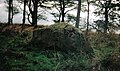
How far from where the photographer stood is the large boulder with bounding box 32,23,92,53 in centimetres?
1277

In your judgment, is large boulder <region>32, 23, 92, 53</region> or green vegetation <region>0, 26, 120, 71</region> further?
large boulder <region>32, 23, 92, 53</region>

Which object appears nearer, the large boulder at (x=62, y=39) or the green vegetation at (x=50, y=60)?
the green vegetation at (x=50, y=60)

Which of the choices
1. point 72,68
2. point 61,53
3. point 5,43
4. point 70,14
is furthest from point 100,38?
point 70,14

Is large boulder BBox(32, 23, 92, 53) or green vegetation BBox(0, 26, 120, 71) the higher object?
large boulder BBox(32, 23, 92, 53)

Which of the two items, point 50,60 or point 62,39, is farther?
point 62,39

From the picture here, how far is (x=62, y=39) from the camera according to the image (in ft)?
42.5

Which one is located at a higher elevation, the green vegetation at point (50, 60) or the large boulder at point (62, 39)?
the large boulder at point (62, 39)

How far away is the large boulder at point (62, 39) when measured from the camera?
41.9 feet

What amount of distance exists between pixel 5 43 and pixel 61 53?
3765 millimetres

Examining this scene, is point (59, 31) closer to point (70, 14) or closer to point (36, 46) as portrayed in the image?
point (36, 46)

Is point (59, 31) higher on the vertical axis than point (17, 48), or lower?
higher

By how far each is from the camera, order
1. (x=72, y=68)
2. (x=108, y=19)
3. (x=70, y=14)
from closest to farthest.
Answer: (x=72, y=68) → (x=108, y=19) → (x=70, y=14)

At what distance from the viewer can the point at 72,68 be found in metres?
9.78

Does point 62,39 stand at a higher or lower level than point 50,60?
higher
